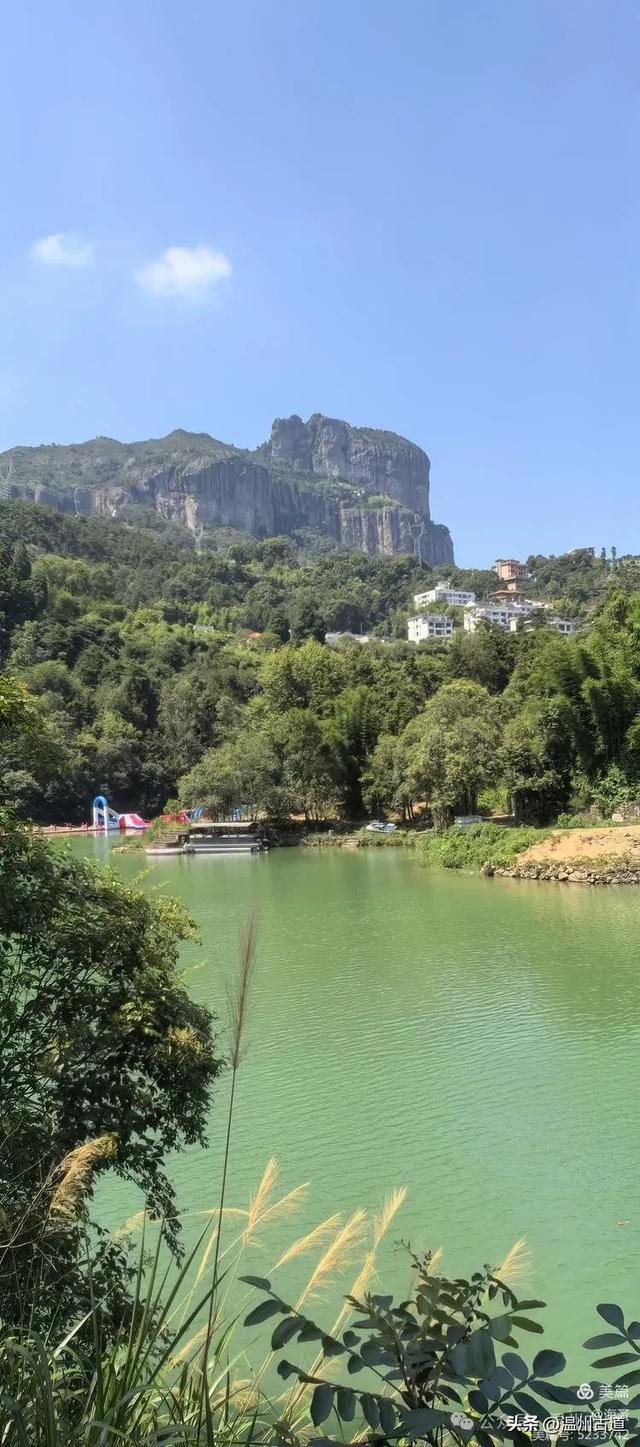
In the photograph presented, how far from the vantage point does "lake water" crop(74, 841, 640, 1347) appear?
5.11 metres

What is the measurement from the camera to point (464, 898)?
1733 cm

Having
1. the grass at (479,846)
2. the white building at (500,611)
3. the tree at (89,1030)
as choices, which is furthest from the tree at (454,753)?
the white building at (500,611)

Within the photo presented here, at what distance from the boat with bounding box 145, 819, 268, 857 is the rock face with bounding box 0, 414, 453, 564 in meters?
106

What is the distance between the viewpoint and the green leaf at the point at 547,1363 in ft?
3.83

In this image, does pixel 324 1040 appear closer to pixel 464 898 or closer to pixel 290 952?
pixel 290 952

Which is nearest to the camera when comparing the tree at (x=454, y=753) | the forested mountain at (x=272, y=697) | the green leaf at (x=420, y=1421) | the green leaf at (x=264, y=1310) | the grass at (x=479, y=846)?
the green leaf at (x=420, y=1421)

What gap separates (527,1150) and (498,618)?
3062 inches

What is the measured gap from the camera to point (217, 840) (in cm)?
3184

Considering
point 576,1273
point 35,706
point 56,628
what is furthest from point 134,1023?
point 56,628

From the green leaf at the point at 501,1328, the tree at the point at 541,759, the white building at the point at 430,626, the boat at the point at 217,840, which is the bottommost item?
the boat at the point at 217,840

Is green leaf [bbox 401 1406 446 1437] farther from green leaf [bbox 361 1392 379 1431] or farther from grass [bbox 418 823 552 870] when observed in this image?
grass [bbox 418 823 552 870]

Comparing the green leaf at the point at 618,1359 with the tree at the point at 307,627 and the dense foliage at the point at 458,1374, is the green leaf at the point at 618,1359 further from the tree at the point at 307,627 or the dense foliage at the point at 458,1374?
the tree at the point at 307,627

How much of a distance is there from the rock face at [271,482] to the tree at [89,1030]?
132 meters

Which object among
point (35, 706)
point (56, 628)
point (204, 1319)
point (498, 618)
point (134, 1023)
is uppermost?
point (498, 618)
